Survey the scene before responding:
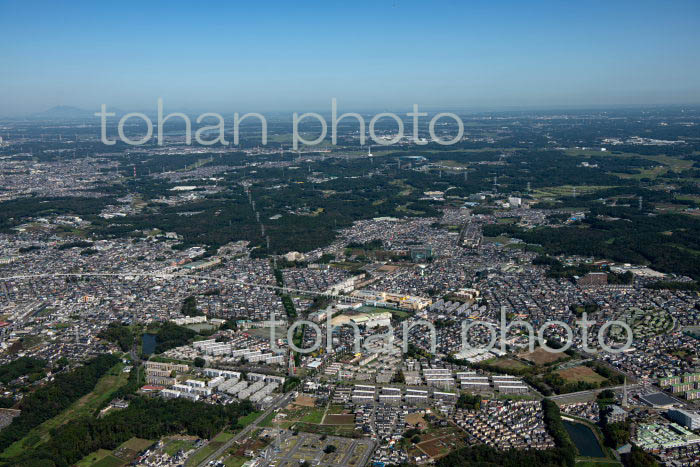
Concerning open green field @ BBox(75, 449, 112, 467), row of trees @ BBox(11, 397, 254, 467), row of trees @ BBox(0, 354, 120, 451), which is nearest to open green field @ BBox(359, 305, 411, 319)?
row of trees @ BBox(11, 397, 254, 467)

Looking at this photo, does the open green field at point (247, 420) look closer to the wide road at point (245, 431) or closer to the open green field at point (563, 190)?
the wide road at point (245, 431)

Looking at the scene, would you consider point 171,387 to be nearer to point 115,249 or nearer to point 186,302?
point 186,302

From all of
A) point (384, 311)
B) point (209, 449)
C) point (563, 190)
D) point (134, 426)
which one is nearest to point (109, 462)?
point (134, 426)

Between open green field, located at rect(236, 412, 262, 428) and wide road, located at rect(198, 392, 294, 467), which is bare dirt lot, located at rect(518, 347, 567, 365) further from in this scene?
open green field, located at rect(236, 412, 262, 428)

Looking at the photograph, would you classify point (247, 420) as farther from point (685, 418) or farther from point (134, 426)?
point (685, 418)

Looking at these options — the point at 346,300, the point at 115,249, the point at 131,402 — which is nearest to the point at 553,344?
the point at 346,300

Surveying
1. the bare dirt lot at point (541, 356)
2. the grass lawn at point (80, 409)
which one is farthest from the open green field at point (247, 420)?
the bare dirt lot at point (541, 356)
